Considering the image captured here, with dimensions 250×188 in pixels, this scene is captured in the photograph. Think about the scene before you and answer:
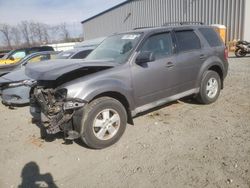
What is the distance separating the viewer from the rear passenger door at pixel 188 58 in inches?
203

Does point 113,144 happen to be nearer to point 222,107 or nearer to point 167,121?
point 167,121

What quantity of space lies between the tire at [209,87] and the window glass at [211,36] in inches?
26.6

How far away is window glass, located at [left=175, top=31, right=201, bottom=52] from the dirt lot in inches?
52.7

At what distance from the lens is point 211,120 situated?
16.2 feet

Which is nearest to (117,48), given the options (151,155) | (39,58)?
(151,155)

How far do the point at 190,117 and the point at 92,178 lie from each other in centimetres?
257

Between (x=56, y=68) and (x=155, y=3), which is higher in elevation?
(x=155, y=3)

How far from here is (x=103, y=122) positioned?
4.10m

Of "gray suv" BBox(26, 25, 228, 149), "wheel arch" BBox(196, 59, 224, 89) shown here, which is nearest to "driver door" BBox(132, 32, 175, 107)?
"gray suv" BBox(26, 25, 228, 149)

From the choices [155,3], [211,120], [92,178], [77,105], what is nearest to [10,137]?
[77,105]

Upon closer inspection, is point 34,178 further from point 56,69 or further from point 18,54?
point 18,54

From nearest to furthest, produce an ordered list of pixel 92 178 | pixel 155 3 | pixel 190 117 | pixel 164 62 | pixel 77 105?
pixel 92 178 < pixel 77 105 < pixel 164 62 < pixel 190 117 < pixel 155 3

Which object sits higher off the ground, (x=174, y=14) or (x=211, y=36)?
(x=174, y=14)

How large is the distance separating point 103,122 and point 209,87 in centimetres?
291
